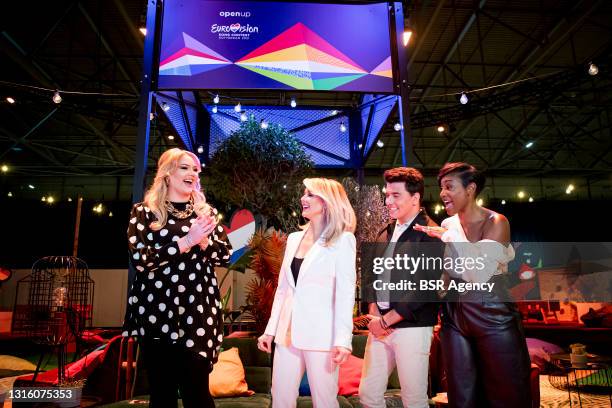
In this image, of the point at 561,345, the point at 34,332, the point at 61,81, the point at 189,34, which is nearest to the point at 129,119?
the point at 61,81

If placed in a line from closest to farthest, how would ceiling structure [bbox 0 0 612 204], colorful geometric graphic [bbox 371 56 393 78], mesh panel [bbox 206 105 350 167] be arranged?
colorful geometric graphic [bbox 371 56 393 78] → mesh panel [bbox 206 105 350 167] → ceiling structure [bbox 0 0 612 204]

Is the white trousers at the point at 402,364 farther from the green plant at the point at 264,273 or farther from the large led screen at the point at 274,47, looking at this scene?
the large led screen at the point at 274,47

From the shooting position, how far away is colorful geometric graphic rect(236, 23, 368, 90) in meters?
4.23

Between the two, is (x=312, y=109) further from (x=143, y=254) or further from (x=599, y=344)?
(x=599, y=344)

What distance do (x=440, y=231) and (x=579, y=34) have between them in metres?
10.4

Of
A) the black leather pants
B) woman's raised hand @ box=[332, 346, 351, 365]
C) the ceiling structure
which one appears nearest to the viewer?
the black leather pants

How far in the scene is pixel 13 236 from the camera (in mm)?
15477

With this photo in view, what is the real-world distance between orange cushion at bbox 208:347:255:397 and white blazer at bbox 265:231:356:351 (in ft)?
4.73

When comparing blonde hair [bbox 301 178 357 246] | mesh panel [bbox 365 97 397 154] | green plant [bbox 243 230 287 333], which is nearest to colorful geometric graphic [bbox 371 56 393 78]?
mesh panel [bbox 365 97 397 154]

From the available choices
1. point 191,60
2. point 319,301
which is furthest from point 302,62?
point 319,301

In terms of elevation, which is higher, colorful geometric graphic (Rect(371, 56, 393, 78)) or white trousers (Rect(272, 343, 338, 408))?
colorful geometric graphic (Rect(371, 56, 393, 78))

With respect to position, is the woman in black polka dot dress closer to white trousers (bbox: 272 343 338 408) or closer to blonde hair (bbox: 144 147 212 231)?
blonde hair (bbox: 144 147 212 231)

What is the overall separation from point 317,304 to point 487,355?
0.85 meters

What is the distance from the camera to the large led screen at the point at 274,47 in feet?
13.7
